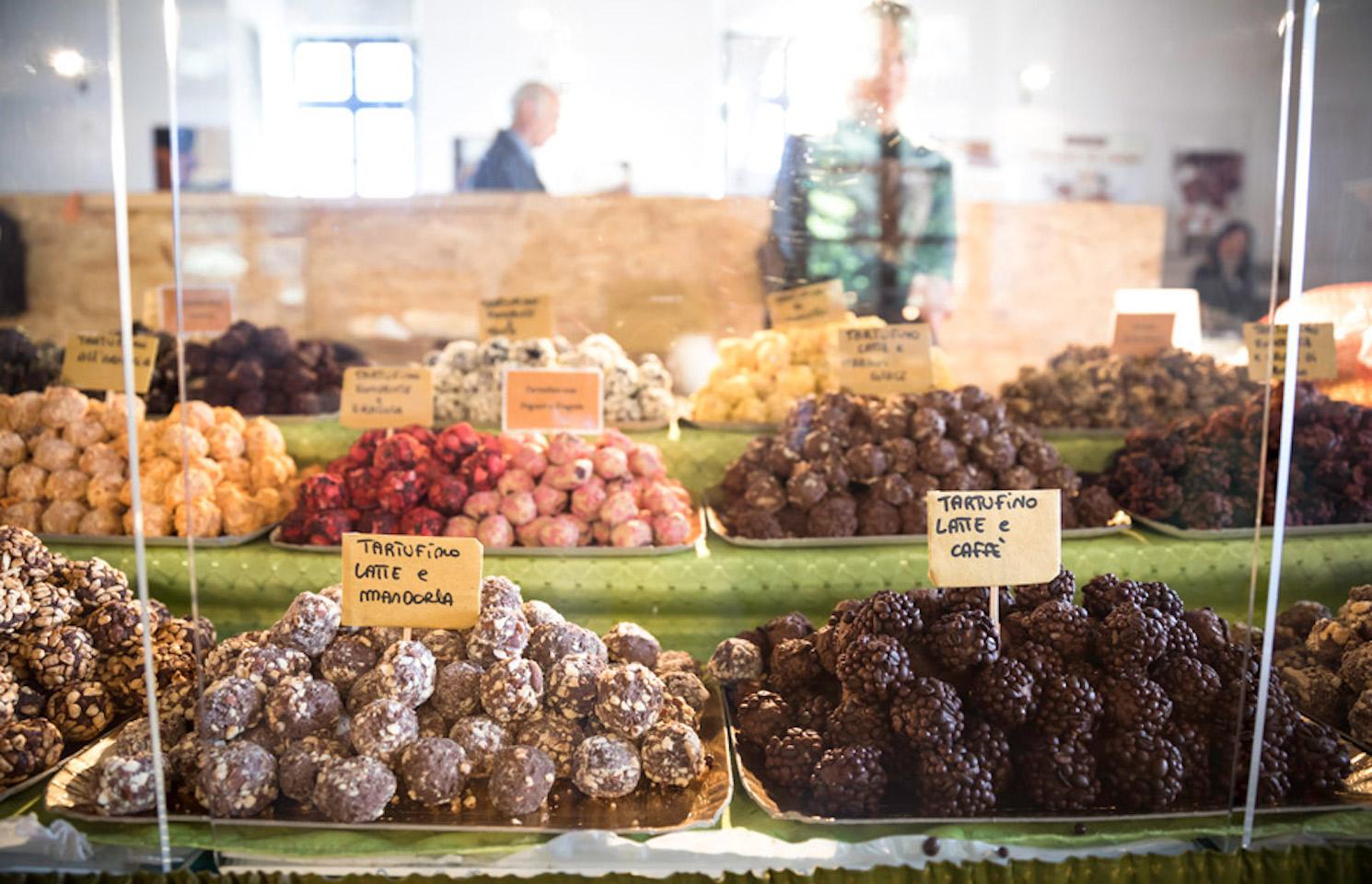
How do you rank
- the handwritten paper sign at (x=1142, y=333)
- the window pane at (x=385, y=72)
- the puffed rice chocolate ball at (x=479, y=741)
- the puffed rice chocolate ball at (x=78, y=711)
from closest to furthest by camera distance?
1. the puffed rice chocolate ball at (x=479, y=741)
2. the puffed rice chocolate ball at (x=78, y=711)
3. the handwritten paper sign at (x=1142, y=333)
4. the window pane at (x=385, y=72)

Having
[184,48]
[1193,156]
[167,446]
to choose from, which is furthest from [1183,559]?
[1193,156]

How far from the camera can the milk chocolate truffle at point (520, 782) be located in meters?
1.49

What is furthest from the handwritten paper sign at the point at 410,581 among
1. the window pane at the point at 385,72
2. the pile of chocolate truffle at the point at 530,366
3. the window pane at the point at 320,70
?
the window pane at the point at 320,70

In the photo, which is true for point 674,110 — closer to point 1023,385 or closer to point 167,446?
point 1023,385

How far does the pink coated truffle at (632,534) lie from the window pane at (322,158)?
225 centimetres

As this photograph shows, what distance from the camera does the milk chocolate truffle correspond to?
1.49 meters

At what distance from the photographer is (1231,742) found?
158cm

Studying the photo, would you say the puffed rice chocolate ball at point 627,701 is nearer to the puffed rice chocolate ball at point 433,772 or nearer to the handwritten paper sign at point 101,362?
the puffed rice chocolate ball at point 433,772

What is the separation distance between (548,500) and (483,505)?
0.17m

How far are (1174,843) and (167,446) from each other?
2.51m

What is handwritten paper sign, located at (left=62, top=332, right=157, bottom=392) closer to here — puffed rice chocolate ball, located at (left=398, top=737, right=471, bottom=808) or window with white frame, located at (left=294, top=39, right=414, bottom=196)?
window with white frame, located at (left=294, top=39, right=414, bottom=196)

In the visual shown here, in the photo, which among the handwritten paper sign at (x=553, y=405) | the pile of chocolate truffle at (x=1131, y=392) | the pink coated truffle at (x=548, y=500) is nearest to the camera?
the pink coated truffle at (x=548, y=500)

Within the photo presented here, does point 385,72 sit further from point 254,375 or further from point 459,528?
point 459,528

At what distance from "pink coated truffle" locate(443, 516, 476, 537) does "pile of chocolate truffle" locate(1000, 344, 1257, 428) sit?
184 cm
